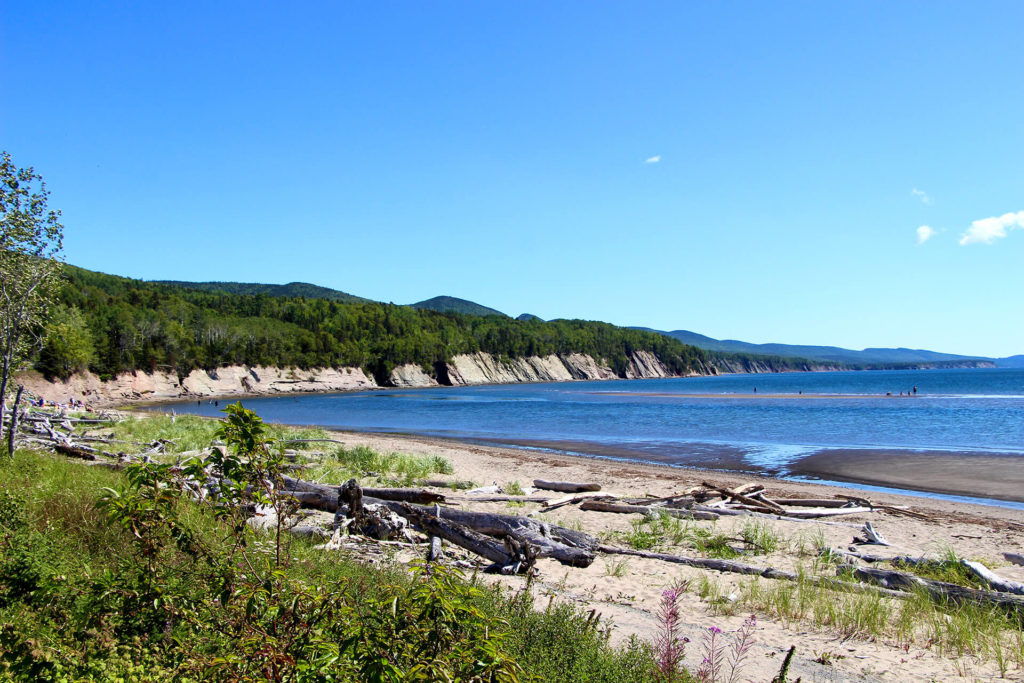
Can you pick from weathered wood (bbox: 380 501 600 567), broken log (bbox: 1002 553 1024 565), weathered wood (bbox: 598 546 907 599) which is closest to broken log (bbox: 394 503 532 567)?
weathered wood (bbox: 380 501 600 567)

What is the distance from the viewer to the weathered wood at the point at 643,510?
13.6m

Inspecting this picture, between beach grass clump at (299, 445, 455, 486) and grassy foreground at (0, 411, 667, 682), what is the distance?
31.1ft

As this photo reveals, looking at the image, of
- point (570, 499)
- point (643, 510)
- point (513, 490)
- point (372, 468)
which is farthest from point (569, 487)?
point (372, 468)

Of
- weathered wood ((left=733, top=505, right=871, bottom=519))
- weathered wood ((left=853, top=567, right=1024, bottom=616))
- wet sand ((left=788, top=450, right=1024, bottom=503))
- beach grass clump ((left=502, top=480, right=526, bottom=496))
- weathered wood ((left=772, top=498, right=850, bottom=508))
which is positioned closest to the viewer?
weathered wood ((left=853, top=567, right=1024, bottom=616))

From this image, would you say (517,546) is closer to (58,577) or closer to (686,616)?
(686,616)

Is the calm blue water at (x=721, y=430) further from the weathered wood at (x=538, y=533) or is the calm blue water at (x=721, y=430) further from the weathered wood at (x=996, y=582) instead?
the weathered wood at (x=538, y=533)

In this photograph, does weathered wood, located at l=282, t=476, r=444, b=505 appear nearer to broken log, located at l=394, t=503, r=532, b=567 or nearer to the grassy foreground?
broken log, located at l=394, t=503, r=532, b=567

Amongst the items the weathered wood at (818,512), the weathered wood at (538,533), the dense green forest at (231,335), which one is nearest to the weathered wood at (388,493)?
the weathered wood at (538,533)

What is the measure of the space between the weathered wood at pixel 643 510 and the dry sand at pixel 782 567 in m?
0.30

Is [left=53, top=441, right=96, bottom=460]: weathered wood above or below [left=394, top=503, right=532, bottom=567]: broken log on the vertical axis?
above

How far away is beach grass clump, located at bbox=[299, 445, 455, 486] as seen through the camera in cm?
1584

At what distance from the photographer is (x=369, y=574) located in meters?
6.85

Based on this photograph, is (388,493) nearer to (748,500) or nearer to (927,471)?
(748,500)

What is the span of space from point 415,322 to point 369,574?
594ft
